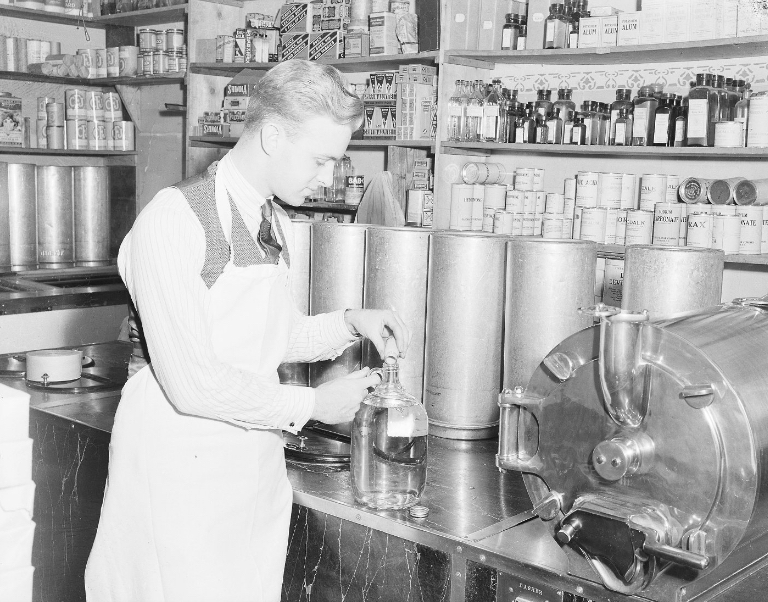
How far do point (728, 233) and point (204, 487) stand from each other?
2272 mm

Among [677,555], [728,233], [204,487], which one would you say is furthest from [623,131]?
[677,555]

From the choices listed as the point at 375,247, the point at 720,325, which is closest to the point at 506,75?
the point at 375,247

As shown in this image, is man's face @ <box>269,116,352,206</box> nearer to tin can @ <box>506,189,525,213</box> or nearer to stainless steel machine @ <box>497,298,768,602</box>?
stainless steel machine @ <box>497,298,768,602</box>

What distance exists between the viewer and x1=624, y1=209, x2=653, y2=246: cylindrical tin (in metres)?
3.38

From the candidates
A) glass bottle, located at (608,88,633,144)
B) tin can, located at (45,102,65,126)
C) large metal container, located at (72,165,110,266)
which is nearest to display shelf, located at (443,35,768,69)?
glass bottle, located at (608,88,633,144)

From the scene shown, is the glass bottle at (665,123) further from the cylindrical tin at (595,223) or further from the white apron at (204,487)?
the white apron at (204,487)

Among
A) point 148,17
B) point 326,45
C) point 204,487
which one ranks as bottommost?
point 204,487

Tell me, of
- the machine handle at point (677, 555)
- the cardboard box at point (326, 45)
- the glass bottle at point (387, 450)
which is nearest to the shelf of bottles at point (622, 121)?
the cardboard box at point (326, 45)

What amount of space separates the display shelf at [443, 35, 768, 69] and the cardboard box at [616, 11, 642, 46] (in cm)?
3

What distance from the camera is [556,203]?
3650mm

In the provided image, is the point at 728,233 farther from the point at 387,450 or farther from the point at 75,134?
the point at 75,134

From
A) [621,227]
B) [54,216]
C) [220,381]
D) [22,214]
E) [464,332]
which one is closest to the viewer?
[220,381]

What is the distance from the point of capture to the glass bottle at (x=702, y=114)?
10.7 ft

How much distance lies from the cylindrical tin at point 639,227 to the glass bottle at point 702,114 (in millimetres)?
299
